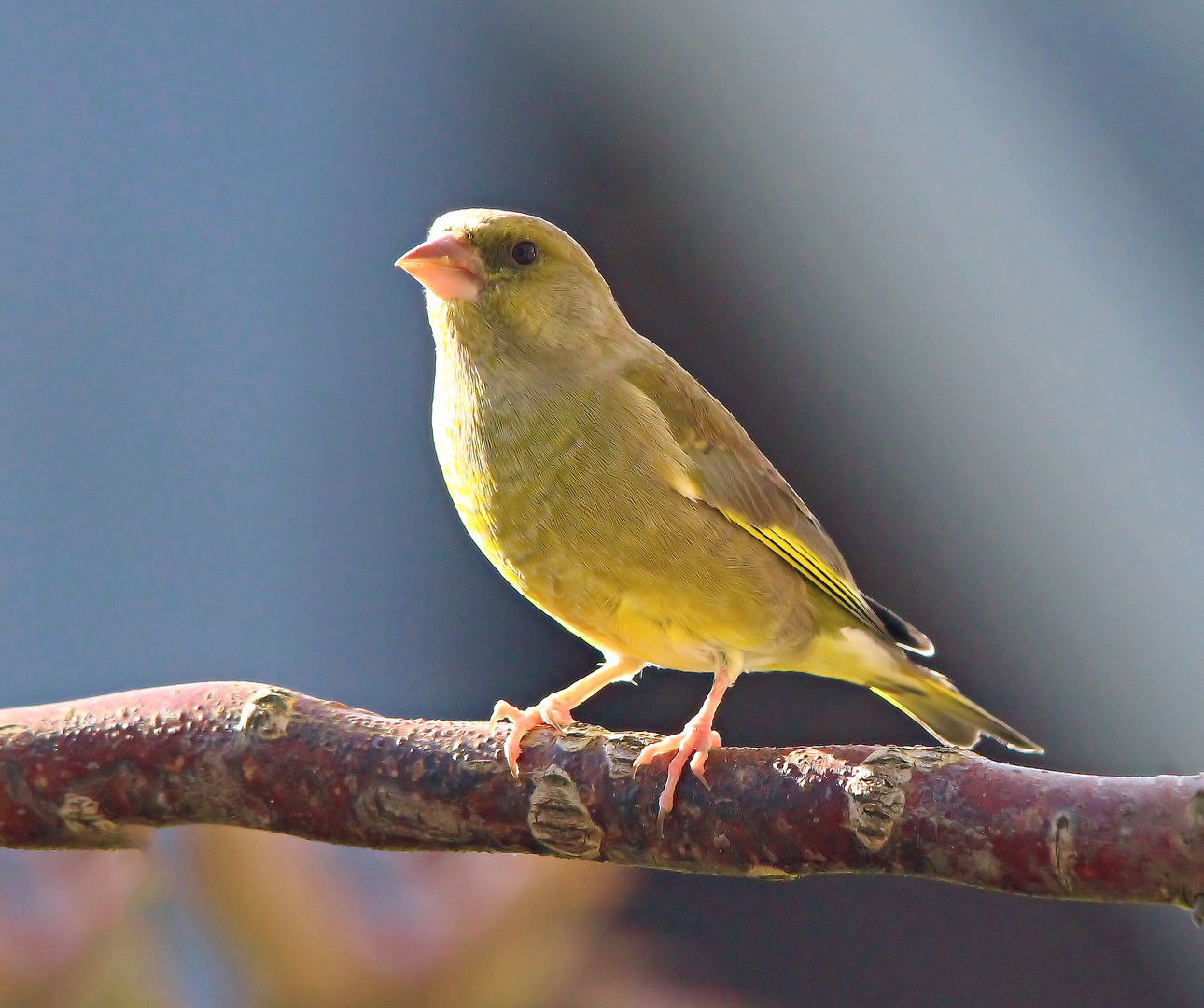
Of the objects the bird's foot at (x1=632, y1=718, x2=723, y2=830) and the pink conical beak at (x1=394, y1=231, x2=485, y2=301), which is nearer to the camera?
the bird's foot at (x1=632, y1=718, x2=723, y2=830)

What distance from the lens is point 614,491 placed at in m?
1.97

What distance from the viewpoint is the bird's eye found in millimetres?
2186

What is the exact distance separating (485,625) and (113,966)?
3229 millimetres

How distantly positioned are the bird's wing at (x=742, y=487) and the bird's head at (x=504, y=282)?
0.16 m

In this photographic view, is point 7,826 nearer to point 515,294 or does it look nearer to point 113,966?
point 113,966

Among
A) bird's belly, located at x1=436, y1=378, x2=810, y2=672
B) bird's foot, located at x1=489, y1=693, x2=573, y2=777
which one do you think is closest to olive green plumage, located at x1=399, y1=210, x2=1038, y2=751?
bird's belly, located at x1=436, y1=378, x2=810, y2=672

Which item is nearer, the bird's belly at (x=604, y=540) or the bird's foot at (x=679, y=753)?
the bird's foot at (x=679, y=753)

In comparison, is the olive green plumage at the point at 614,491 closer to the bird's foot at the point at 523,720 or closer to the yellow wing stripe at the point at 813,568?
the yellow wing stripe at the point at 813,568

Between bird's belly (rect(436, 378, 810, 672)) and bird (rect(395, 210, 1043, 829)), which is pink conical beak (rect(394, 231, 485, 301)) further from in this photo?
bird's belly (rect(436, 378, 810, 672))

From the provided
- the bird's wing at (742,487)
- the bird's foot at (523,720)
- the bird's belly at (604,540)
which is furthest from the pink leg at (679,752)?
the bird's wing at (742,487)

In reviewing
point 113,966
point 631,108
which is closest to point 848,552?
point 631,108

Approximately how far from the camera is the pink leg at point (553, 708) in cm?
159

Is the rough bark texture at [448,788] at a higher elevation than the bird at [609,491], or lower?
lower

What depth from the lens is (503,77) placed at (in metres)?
4.81
